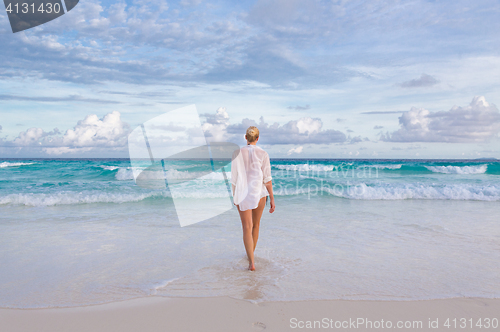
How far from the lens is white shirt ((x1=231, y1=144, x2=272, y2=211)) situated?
3.98 m

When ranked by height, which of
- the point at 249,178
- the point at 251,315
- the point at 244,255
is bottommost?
the point at 244,255

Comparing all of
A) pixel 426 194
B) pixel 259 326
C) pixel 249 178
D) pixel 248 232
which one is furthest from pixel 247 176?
pixel 426 194

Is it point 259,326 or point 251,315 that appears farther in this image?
point 251,315

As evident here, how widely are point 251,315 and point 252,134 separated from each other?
220 cm

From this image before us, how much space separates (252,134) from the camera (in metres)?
4.02

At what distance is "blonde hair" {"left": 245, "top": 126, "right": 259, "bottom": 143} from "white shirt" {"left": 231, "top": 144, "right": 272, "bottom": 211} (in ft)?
0.29

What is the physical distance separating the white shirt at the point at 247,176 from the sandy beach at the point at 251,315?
4.22 feet

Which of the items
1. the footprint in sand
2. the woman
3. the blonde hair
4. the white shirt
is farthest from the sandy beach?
the blonde hair

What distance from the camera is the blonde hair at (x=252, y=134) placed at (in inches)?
158

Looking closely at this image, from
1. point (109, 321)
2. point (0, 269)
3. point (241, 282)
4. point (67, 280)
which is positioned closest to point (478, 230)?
point (241, 282)

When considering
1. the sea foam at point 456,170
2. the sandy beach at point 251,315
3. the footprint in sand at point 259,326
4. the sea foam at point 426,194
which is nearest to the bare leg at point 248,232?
the sandy beach at point 251,315

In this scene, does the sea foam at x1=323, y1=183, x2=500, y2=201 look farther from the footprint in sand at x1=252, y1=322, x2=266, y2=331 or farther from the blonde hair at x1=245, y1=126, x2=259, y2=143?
the footprint in sand at x1=252, y1=322, x2=266, y2=331

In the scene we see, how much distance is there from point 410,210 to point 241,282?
7.20 metres

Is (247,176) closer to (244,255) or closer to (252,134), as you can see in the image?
(252,134)
